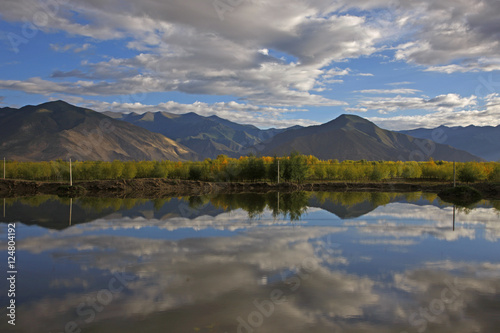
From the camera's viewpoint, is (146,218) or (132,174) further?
(132,174)

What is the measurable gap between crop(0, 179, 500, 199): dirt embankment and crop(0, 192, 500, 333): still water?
1831 centimetres

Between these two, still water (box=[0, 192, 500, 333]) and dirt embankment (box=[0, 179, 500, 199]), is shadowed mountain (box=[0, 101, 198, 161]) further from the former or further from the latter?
still water (box=[0, 192, 500, 333])

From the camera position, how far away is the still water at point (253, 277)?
18.6ft

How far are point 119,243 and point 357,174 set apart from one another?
4605 centimetres

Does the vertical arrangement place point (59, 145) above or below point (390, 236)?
above

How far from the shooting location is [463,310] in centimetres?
616

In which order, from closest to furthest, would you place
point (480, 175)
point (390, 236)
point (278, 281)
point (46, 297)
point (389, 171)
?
point (46, 297) < point (278, 281) < point (390, 236) < point (480, 175) < point (389, 171)

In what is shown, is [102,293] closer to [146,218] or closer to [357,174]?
[146,218]

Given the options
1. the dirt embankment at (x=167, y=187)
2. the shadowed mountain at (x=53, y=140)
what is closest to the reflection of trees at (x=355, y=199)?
the dirt embankment at (x=167, y=187)

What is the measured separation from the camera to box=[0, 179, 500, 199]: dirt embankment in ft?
106

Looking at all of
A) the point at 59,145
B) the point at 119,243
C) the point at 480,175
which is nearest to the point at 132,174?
the point at 119,243

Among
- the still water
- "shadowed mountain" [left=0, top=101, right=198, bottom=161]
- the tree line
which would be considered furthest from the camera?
"shadowed mountain" [left=0, top=101, right=198, bottom=161]

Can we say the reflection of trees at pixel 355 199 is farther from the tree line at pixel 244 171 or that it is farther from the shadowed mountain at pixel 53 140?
the shadowed mountain at pixel 53 140

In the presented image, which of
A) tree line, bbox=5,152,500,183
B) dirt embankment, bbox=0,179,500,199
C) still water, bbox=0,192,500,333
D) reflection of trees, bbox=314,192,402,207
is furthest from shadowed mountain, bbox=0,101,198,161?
still water, bbox=0,192,500,333
